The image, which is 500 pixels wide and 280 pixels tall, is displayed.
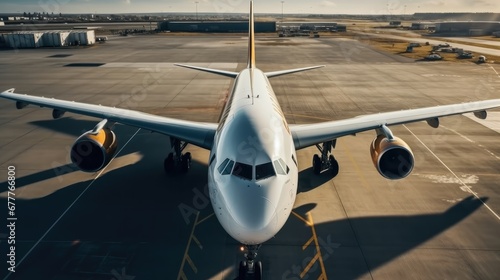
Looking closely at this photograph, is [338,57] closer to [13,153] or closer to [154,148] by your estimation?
[154,148]

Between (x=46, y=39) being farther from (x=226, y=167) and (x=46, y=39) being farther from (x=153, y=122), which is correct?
(x=226, y=167)

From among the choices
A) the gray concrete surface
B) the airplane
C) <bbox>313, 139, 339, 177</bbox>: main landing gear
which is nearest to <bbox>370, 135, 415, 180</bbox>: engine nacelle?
the airplane

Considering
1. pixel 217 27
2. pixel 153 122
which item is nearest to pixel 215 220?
pixel 153 122

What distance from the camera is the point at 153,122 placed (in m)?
18.8

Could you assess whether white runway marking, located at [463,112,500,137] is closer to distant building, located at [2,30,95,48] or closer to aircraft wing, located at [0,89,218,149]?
aircraft wing, located at [0,89,218,149]

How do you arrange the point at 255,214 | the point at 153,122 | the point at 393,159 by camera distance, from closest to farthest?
the point at 255,214 < the point at 393,159 < the point at 153,122

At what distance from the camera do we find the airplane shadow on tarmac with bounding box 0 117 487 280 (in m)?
13.2

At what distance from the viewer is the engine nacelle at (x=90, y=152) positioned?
1662 cm

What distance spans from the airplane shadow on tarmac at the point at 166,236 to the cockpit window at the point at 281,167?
14.9 feet

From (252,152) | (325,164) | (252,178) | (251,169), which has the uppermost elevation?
(252,152)

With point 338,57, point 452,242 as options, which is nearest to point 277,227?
point 452,242

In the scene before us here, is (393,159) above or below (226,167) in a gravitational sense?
below

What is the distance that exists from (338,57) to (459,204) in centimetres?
6313

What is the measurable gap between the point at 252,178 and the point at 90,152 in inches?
418
